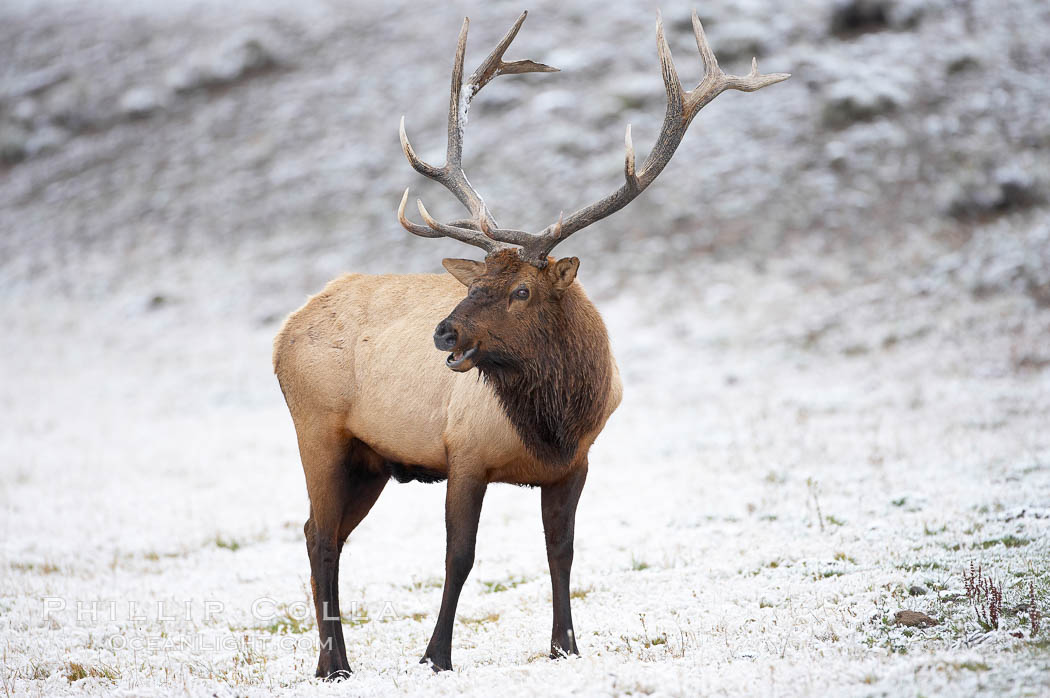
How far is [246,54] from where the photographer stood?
34781 millimetres

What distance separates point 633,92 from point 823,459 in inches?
694

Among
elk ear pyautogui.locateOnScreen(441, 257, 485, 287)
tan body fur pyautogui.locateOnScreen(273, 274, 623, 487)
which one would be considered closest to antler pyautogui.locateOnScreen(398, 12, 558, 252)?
elk ear pyautogui.locateOnScreen(441, 257, 485, 287)

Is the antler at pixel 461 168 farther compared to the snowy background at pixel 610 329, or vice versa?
the snowy background at pixel 610 329

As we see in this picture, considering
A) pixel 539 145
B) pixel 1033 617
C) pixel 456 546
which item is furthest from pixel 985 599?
pixel 539 145

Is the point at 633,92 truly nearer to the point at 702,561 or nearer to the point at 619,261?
the point at 619,261

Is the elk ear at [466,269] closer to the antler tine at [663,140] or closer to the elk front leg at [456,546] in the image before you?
the antler tine at [663,140]

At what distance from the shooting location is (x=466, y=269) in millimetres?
6449

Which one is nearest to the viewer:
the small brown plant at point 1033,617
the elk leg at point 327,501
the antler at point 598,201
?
the small brown plant at point 1033,617

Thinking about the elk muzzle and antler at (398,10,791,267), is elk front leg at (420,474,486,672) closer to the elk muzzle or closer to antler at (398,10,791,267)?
the elk muzzle

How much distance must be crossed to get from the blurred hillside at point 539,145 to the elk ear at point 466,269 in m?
14.7

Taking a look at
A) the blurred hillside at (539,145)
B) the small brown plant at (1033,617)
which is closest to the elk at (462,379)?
the small brown plant at (1033,617)

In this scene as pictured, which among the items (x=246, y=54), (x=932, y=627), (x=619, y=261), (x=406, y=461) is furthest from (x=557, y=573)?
(x=246, y=54)

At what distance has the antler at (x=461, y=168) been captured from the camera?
6539 mm

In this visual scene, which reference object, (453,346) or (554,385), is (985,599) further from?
(453,346)
